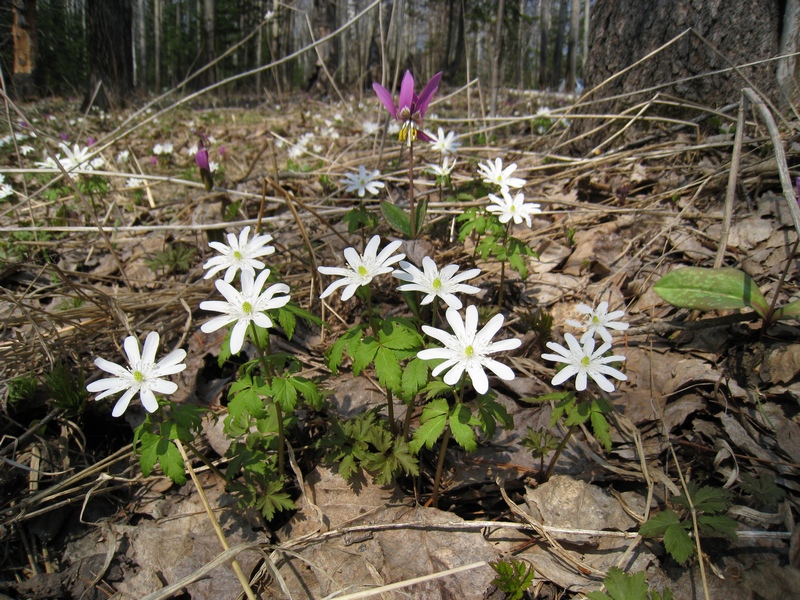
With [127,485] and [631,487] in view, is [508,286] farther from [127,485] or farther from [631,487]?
[127,485]

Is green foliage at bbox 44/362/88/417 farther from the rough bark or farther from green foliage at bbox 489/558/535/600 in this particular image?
the rough bark

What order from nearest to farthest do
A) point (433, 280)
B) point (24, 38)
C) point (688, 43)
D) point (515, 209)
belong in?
point (433, 280), point (515, 209), point (688, 43), point (24, 38)

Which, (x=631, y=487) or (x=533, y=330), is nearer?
(x=631, y=487)

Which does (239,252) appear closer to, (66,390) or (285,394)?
(285,394)

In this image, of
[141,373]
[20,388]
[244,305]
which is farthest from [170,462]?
[20,388]

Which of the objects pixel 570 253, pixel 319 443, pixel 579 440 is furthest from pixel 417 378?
pixel 570 253

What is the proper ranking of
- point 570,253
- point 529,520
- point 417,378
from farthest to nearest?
point 570,253, point 529,520, point 417,378

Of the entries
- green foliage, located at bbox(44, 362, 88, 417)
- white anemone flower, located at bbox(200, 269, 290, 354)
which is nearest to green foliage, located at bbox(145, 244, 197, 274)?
green foliage, located at bbox(44, 362, 88, 417)
